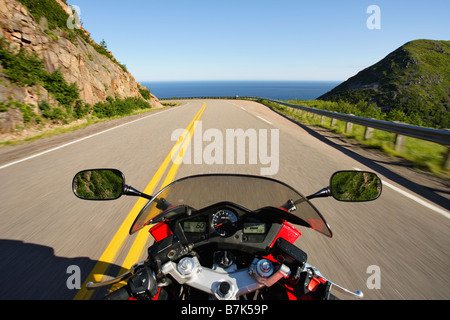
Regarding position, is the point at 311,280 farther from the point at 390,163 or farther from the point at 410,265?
the point at 390,163

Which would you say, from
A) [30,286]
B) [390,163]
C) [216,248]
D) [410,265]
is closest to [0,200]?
[30,286]

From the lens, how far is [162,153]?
6820 millimetres

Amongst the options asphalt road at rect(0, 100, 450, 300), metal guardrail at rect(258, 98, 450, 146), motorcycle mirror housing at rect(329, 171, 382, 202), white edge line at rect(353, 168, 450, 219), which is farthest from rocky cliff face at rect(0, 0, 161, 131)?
metal guardrail at rect(258, 98, 450, 146)

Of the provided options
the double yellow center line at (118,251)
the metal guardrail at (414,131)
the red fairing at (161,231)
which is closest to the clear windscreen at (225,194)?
the red fairing at (161,231)

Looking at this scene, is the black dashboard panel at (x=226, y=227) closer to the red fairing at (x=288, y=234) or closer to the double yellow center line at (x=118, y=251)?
the red fairing at (x=288, y=234)

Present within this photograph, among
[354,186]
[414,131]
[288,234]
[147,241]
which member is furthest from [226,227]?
[414,131]

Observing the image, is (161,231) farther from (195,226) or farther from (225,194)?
(225,194)

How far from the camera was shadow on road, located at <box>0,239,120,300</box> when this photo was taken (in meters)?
2.10

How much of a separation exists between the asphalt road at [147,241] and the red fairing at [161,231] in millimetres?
1179

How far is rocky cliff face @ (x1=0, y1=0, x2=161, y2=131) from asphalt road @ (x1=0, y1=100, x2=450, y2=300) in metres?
6.70

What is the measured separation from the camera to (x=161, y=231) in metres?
1.62

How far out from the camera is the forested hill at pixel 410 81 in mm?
68500

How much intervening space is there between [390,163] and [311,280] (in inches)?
262

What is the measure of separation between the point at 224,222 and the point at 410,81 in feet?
334
